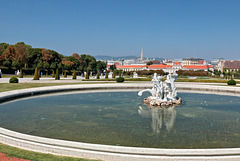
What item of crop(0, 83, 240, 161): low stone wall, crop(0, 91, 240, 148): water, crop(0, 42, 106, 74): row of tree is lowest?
crop(0, 91, 240, 148): water

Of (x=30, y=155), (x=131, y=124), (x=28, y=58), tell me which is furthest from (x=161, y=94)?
(x=28, y=58)

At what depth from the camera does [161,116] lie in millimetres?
11719

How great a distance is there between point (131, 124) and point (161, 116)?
246 cm

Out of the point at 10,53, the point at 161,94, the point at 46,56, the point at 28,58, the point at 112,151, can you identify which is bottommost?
the point at 112,151

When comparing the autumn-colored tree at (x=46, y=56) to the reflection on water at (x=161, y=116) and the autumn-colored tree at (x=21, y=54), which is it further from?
the reflection on water at (x=161, y=116)

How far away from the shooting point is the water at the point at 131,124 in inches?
307

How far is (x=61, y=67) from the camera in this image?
67.8 m

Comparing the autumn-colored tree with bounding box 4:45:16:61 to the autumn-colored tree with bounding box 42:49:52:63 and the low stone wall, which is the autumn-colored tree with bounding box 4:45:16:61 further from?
the low stone wall

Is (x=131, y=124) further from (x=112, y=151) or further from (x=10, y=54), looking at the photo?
(x=10, y=54)

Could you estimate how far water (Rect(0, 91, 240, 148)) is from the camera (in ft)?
25.6

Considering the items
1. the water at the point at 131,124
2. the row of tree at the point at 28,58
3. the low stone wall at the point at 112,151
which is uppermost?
the row of tree at the point at 28,58

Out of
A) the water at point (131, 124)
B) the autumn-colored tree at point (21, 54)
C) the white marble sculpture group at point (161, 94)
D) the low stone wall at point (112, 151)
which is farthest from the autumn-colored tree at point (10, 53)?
the low stone wall at point (112, 151)

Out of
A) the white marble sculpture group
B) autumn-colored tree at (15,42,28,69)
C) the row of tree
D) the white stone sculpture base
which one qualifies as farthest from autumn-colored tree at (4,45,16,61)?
the white stone sculpture base

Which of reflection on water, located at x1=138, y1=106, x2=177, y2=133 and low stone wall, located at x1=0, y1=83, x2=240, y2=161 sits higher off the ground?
low stone wall, located at x1=0, y1=83, x2=240, y2=161
